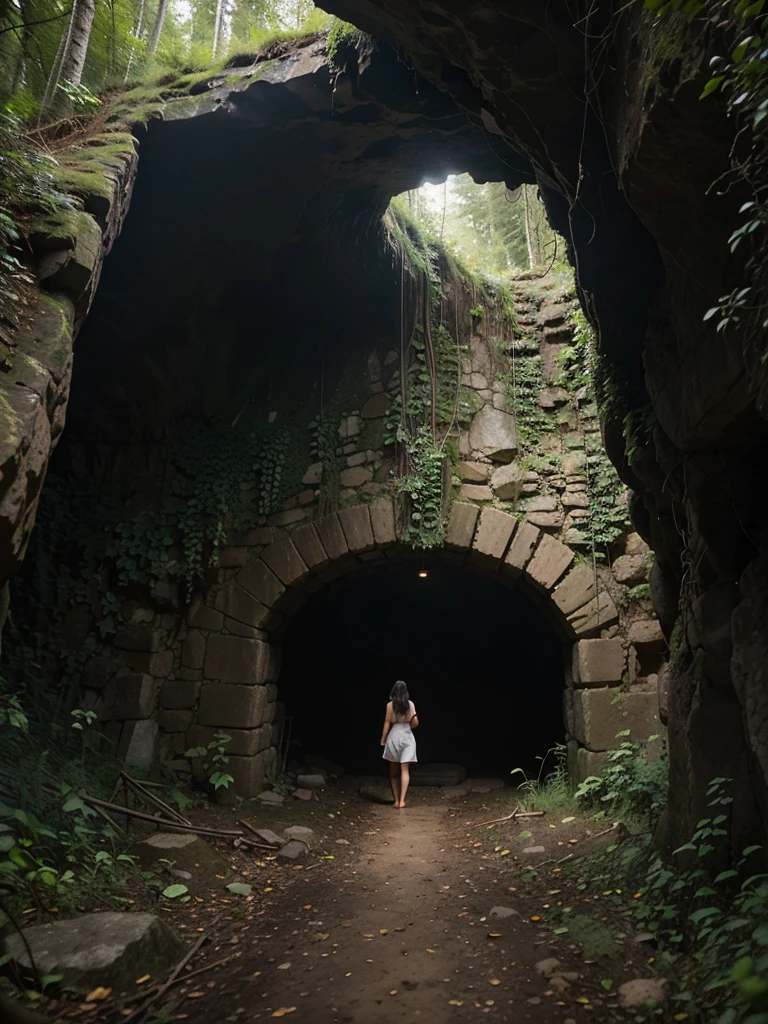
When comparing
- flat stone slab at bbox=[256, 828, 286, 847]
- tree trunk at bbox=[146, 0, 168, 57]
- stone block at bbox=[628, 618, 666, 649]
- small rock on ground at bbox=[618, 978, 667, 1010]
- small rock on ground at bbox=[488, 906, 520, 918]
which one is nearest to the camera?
small rock on ground at bbox=[618, 978, 667, 1010]

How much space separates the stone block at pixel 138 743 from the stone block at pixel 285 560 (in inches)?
64.2

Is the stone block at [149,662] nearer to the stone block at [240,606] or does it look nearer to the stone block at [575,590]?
the stone block at [240,606]

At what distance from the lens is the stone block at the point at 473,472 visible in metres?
5.70

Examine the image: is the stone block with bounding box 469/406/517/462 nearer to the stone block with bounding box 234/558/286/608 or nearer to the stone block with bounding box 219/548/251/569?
the stone block with bounding box 234/558/286/608

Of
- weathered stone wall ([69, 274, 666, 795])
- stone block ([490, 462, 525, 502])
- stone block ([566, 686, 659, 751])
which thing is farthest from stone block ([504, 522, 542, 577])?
stone block ([566, 686, 659, 751])

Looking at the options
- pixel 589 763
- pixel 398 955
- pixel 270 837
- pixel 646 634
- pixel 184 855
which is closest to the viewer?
pixel 398 955

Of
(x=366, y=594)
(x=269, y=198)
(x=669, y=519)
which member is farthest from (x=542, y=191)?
(x=366, y=594)

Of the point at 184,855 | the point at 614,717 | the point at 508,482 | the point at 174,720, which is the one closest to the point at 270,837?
the point at 184,855

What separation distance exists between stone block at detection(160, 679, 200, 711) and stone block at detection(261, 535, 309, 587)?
3.89ft

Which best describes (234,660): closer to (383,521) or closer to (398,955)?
(383,521)

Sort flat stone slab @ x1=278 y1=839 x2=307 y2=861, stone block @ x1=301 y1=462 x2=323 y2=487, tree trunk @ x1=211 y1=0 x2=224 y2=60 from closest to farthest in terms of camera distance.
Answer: flat stone slab @ x1=278 y1=839 x2=307 y2=861, stone block @ x1=301 y1=462 x2=323 y2=487, tree trunk @ x1=211 y1=0 x2=224 y2=60

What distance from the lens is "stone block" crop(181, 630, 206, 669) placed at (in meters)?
5.54

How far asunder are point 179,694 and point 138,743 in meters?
0.49

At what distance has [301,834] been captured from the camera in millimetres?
4566
